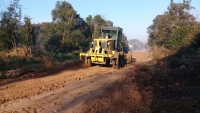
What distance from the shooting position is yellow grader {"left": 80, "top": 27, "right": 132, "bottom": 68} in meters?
15.4

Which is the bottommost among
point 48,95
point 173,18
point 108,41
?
point 48,95

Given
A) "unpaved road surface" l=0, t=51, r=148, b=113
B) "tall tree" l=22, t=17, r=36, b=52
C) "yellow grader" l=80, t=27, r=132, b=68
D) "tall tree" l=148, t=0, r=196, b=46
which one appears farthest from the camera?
"tall tree" l=148, t=0, r=196, b=46

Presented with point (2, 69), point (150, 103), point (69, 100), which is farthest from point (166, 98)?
point (2, 69)

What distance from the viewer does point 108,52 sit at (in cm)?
1595

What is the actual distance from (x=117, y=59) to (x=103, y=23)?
79.7 feet

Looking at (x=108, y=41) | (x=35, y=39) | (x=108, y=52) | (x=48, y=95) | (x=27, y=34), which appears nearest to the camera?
(x=48, y=95)

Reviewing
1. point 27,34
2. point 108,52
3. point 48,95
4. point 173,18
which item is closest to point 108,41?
point 108,52

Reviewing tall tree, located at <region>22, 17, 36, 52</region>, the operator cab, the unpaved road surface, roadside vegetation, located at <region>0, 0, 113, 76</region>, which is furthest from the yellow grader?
tall tree, located at <region>22, 17, 36, 52</region>

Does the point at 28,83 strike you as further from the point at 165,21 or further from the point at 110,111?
the point at 165,21

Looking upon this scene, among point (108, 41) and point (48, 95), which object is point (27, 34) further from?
point (48, 95)

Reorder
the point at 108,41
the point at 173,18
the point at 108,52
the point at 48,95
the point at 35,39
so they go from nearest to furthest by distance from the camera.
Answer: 1. the point at 48,95
2. the point at 108,52
3. the point at 108,41
4. the point at 35,39
5. the point at 173,18

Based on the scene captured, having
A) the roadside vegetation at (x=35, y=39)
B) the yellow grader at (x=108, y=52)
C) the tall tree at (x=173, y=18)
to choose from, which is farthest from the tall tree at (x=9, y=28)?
the tall tree at (x=173, y=18)

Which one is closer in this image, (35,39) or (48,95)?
(48,95)

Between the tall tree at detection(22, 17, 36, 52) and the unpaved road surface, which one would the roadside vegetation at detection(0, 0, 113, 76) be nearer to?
the tall tree at detection(22, 17, 36, 52)
